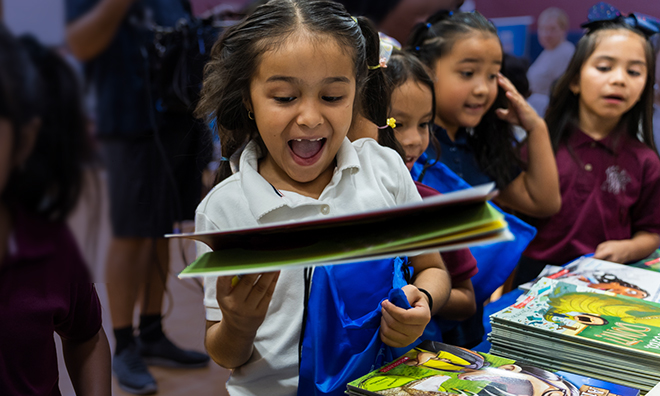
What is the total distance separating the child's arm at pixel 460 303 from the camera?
1.05 metres

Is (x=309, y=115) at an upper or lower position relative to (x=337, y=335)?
upper

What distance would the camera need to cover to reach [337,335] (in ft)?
2.58

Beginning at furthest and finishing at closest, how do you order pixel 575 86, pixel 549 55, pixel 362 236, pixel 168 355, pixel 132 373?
1. pixel 549 55
2. pixel 168 355
3. pixel 132 373
4. pixel 575 86
5. pixel 362 236

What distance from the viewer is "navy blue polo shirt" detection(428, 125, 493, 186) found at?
60.1 inches

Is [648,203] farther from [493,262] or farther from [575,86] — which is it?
[493,262]

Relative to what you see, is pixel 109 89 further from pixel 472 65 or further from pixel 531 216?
pixel 531 216

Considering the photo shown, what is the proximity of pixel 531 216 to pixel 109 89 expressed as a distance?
1.19 metres

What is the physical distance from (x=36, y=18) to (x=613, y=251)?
1460 mm

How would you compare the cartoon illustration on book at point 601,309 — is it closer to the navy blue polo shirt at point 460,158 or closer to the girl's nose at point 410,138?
the girl's nose at point 410,138

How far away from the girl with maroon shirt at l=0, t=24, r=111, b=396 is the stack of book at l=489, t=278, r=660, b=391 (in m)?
0.66

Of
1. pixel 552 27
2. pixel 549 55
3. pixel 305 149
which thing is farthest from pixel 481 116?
pixel 549 55

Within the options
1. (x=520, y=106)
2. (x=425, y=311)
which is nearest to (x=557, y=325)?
(x=425, y=311)

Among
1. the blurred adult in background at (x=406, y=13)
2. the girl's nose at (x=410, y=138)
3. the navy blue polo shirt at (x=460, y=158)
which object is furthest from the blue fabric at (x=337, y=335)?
the blurred adult in background at (x=406, y=13)

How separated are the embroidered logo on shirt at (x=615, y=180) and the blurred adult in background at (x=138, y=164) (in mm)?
1198
